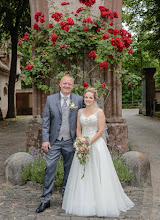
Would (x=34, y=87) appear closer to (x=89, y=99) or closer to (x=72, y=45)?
(x=72, y=45)

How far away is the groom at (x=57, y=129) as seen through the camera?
13.4 feet

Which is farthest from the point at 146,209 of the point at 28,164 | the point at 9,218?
the point at 28,164

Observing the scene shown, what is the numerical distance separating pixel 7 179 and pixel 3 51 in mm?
24597

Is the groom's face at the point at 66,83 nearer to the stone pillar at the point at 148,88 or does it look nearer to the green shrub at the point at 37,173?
the green shrub at the point at 37,173

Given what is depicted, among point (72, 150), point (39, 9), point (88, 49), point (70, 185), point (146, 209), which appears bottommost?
point (146, 209)

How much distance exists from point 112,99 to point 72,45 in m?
1.55

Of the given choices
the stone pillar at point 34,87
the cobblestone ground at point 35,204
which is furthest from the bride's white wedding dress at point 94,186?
the stone pillar at point 34,87

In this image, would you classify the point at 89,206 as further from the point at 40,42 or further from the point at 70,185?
the point at 40,42

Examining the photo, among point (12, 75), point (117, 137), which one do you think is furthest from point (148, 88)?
point (117, 137)

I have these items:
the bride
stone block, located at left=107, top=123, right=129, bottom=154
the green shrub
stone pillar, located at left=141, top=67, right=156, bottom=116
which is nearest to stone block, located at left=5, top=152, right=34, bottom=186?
the green shrub

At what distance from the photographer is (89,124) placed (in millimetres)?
4070

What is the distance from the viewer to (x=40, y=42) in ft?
21.1

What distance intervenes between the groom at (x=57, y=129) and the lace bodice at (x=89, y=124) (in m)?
0.13

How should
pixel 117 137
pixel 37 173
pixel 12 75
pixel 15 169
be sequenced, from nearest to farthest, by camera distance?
pixel 37 173, pixel 15 169, pixel 117 137, pixel 12 75
